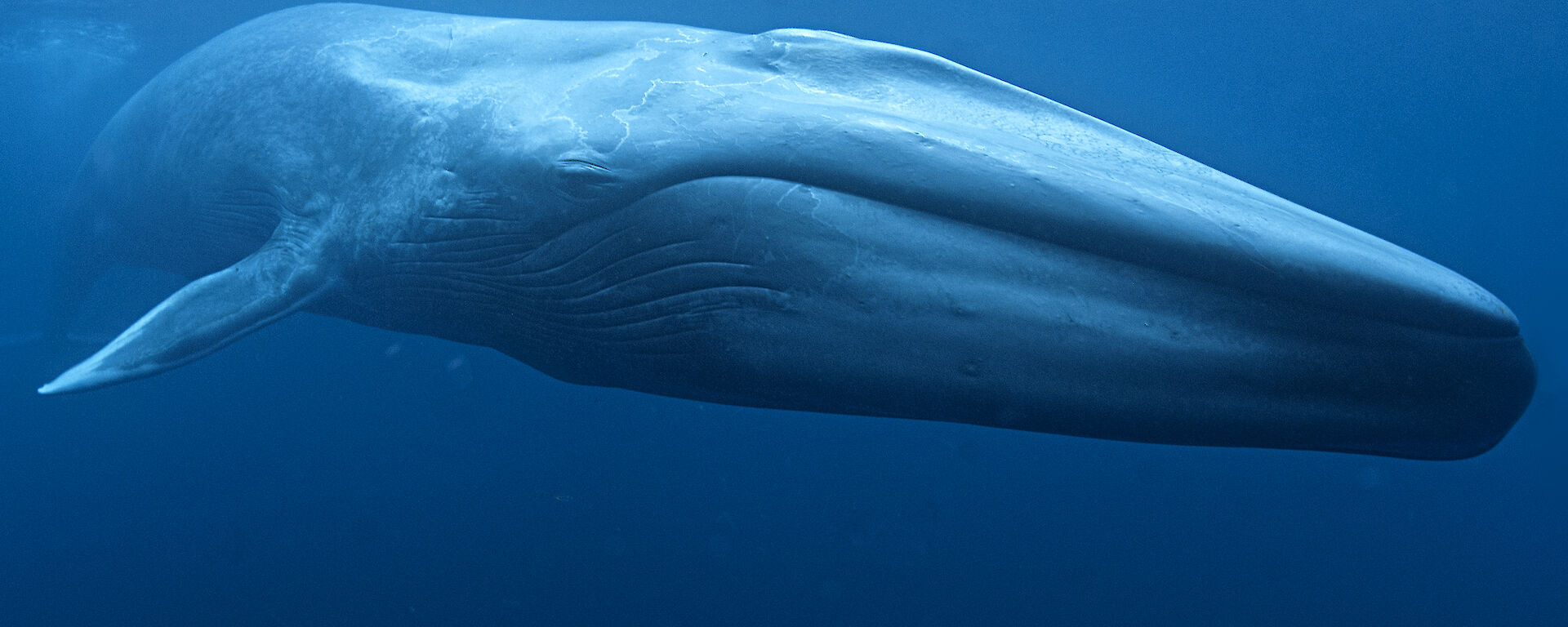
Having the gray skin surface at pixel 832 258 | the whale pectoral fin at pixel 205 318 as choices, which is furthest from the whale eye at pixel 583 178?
the whale pectoral fin at pixel 205 318

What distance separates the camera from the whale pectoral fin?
157 inches

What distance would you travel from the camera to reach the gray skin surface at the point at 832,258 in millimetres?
2438

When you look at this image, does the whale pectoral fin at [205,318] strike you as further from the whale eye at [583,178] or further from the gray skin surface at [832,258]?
the whale eye at [583,178]

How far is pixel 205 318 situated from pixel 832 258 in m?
3.49

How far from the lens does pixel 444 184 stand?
12.8 feet

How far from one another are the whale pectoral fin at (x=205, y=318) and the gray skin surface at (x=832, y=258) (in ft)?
0.05

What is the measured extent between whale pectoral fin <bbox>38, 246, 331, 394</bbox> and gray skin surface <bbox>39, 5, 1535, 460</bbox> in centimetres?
2

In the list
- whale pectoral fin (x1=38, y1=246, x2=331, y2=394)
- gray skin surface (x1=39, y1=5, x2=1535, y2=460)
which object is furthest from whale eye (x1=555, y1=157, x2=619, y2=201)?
whale pectoral fin (x1=38, y1=246, x2=331, y2=394)

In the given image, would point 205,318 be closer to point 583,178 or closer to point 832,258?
point 583,178

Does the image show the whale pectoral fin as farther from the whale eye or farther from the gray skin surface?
the whale eye

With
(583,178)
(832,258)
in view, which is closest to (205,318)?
(583,178)

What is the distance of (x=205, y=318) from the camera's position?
412cm

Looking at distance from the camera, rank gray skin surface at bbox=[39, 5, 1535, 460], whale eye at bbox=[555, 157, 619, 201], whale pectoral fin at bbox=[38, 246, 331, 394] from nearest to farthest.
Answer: gray skin surface at bbox=[39, 5, 1535, 460]
whale eye at bbox=[555, 157, 619, 201]
whale pectoral fin at bbox=[38, 246, 331, 394]

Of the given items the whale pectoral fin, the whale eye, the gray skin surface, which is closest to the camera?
the gray skin surface
